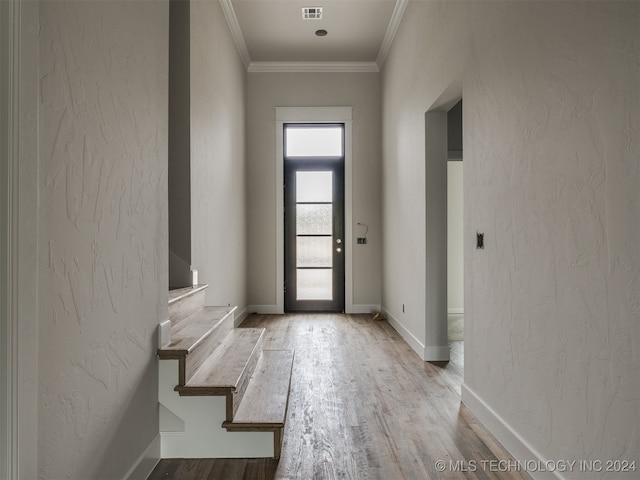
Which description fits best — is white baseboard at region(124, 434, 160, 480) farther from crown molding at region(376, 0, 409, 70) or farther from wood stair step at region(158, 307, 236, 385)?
crown molding at region(376, 0, 409, 70)

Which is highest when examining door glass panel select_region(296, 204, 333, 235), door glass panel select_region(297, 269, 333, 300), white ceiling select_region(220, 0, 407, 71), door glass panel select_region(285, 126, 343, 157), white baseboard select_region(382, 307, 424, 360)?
white ceiling select_region(220, 0, 407, 71)

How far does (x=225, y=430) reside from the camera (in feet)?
6.69

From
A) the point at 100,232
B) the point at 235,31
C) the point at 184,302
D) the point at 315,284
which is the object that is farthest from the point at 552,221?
the point at 315,284

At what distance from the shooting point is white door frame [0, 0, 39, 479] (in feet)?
3.35

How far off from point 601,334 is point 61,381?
170 centimetres

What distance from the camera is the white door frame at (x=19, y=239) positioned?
3.35 feet

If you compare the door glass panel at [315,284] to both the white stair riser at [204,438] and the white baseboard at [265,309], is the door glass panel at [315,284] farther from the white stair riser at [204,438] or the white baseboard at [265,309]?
the white stair riser at [204,438]

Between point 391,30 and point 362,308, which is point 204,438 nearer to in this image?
point 362,308

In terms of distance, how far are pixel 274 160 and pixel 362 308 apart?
232 cm

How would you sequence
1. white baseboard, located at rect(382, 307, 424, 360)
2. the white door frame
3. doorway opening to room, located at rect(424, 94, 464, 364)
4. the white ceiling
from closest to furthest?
the white door frame
doorway opening to room, located at rect(424, 94, 464, 364)
white baseboard, located at rect(382, 307, 424, 360)
the white ceiling

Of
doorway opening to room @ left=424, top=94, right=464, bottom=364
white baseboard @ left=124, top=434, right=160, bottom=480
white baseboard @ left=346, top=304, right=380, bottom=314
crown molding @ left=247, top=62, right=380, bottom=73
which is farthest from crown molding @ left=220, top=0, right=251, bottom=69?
white baseboard @ left=124, top=434, right=160, bottom=480

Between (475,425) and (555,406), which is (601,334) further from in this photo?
(475,425)

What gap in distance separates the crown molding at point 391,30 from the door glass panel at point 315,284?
284cm

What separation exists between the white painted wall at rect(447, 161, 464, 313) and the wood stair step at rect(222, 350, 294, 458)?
352 cm
